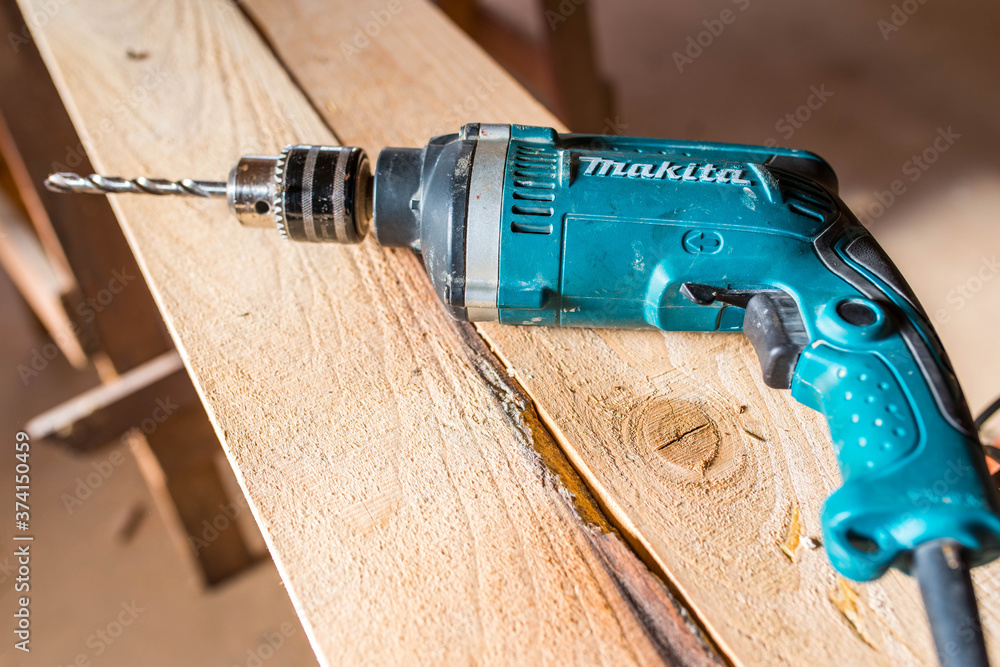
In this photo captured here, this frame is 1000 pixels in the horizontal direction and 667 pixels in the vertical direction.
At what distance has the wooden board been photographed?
0.53 metres

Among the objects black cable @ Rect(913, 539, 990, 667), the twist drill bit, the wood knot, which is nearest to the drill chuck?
the twist drill bit

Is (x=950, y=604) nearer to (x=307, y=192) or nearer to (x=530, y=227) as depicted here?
(x=530, y=227)

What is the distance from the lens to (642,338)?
0.73 meters

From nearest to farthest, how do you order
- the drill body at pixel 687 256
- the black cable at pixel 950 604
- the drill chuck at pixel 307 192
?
the black cable at pixel 950 604
the drill body at pixel 687 256
the drill chuck at pixel 307 192

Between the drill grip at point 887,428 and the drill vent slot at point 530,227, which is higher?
the drill grip at point 887,428

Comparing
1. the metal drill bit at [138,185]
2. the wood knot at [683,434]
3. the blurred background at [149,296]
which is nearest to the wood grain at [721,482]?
the wood knot at [683,434]

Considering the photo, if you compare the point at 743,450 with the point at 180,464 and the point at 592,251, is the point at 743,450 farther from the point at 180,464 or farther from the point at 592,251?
the point at 180,464

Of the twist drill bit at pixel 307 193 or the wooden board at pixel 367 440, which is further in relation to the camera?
the twist drill bit at pixel 307 193

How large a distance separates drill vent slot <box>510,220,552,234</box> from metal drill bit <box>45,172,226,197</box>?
0.38m

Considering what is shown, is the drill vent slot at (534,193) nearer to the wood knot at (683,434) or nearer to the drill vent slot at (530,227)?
the drill vent slot at (530,227)

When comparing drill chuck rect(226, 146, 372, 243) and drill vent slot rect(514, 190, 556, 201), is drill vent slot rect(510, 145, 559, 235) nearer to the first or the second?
drill vent slot rect(514, 190, 556, 201)

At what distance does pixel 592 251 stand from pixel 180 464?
3.90 ft

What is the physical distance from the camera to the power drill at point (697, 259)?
0.52 m

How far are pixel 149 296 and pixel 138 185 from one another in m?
0.66
